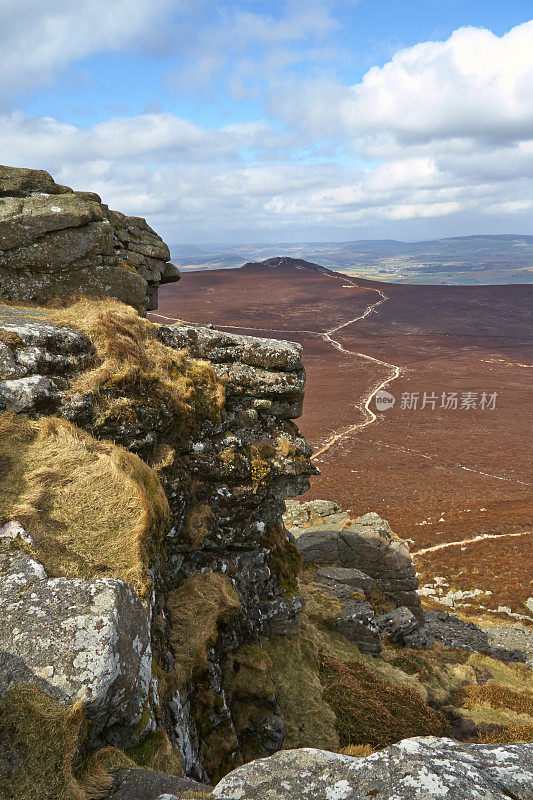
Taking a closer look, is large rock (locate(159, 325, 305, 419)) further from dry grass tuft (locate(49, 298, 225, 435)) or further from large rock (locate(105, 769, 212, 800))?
large rock (locate(105, 769, 212, 800))

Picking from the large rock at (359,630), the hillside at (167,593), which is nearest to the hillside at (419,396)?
the large rock at (359,630)

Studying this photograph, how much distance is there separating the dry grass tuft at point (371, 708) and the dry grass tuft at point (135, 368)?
8920mm

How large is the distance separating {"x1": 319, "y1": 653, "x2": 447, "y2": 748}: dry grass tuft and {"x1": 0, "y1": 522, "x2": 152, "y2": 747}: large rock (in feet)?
28.1

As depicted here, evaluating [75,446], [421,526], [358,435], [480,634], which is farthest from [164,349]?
[358,435]

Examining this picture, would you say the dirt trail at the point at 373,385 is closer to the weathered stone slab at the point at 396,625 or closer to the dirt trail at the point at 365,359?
the dirt trail at the point at 365,359

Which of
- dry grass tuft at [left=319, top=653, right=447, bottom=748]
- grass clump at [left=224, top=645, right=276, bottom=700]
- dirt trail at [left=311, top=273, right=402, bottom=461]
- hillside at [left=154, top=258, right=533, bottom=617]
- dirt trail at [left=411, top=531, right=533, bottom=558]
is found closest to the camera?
grass clump at [left=224, top=645, right=276, bottom=700]

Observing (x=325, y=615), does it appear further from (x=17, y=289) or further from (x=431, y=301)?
(x=431, y=301)

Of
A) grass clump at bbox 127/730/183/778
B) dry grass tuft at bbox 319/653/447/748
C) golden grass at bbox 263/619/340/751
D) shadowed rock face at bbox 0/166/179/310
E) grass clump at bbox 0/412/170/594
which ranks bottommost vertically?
dry grass tuft at bbox 319/653/447/748

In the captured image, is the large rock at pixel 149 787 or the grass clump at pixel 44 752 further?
the large rock at pixel 149 787

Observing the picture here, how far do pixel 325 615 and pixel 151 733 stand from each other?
1247 centimetres

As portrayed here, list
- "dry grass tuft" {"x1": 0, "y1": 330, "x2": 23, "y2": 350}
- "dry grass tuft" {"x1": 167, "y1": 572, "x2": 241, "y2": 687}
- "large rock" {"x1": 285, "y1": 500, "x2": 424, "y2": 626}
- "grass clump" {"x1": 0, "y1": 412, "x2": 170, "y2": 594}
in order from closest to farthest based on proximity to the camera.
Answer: "grass clump" {"x1": 0, "y1": 412, "x2": 170, "y2": 594} < "dry grass tuft" {"x1": 167, "y1": 572, "x2": 241, "y2": 687} < "dry grass tuft" {"x1": 0, "y1": 330, "x2": 23, "y2": 350} < "large rock" {"x1": 285, "y1": 500, "x2": 424, "y2": 626}

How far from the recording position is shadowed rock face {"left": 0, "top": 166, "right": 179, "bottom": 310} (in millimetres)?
11953

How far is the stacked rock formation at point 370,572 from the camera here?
1864cm

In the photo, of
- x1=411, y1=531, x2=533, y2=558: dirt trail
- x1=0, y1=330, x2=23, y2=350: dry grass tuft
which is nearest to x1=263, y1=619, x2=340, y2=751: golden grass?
x1=0, y1=330, x2=23, y2=350: dry grass tuft
